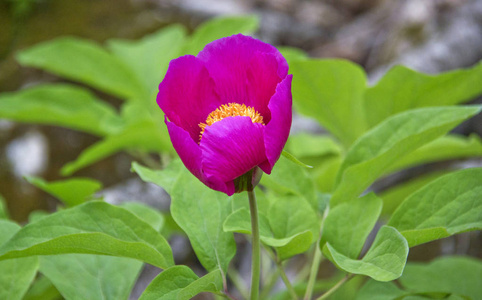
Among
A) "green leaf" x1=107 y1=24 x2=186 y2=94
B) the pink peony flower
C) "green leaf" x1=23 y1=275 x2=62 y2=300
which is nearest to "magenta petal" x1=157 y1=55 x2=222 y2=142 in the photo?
the pink peony flower

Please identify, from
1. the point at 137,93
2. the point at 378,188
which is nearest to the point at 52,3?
the point at 137,93

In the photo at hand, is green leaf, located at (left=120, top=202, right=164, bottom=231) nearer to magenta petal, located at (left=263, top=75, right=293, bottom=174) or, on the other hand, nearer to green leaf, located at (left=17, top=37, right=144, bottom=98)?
magenta petal, located at (left=263, top=75, right=293, bottom=174)

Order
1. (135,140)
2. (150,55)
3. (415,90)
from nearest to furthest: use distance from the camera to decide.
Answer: (415,90) → (135,140) → (150,55)

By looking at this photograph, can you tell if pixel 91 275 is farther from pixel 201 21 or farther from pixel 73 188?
pixel 201 21

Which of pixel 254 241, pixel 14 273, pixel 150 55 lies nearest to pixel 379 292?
pixel 254 241

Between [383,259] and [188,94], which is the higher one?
[188,94]

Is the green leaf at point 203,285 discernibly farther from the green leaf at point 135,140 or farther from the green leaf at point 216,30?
the green leaf at point 216,30

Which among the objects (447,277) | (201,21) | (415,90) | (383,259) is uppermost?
(201,21)
